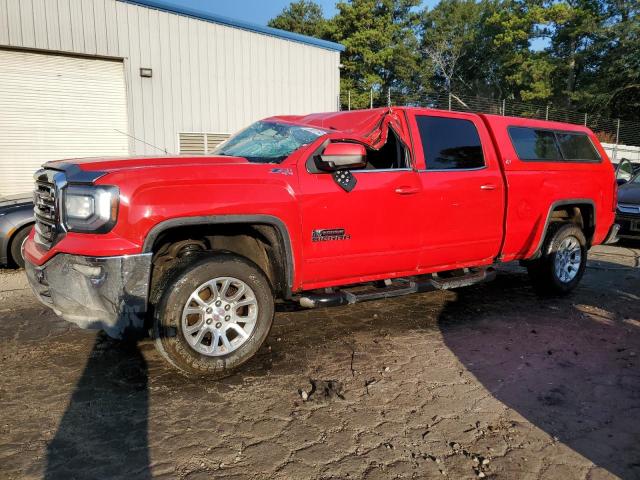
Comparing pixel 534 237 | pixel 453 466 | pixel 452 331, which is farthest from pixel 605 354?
pixel 453 466

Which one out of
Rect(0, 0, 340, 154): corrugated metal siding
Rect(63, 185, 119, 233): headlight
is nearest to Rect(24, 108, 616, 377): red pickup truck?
Rect(63, 185, 119, 233): headlight

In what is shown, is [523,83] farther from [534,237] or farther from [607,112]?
[534,237]

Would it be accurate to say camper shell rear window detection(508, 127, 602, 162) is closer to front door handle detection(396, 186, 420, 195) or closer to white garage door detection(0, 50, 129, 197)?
front door handle detection(396, 186, 420, 195)

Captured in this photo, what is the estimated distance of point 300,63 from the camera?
1359cm

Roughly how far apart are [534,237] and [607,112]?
37620 mm

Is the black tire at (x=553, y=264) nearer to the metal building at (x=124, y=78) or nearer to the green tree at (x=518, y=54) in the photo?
the metal building at (x=124, y=78)

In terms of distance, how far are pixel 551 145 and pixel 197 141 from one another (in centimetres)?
901

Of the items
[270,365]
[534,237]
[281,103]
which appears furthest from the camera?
[281,103]

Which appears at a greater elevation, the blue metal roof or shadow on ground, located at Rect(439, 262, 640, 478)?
the blue metal roof

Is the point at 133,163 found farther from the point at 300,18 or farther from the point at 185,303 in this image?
the point at 300,18

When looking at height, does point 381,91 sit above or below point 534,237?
above

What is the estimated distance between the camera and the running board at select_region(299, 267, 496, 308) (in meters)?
3.78

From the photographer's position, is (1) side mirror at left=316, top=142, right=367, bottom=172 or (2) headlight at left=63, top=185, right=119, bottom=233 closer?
(2) headlight at left=63, top=185, right=119, bottom=233

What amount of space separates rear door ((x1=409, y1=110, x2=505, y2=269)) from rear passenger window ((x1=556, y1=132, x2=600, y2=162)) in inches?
50.5
